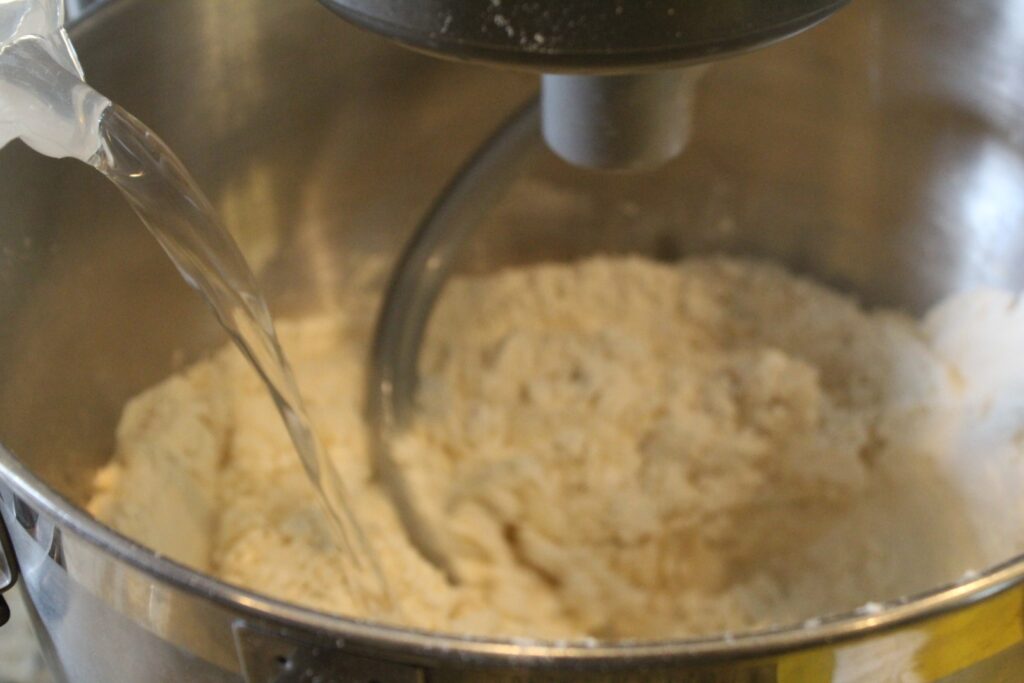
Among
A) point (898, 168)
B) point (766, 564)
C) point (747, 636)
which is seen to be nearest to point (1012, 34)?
point (898, 168)

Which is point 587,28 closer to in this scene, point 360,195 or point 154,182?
point 154,182

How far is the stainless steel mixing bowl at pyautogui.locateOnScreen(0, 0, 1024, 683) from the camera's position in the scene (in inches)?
21.2

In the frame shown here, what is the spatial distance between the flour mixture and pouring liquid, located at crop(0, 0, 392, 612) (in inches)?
2.9

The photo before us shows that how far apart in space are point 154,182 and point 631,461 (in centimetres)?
39

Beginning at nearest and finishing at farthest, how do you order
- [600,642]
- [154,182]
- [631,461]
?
[600,642]
[154,182]
[631,461]

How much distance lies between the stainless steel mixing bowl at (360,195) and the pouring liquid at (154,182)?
118 millimetres

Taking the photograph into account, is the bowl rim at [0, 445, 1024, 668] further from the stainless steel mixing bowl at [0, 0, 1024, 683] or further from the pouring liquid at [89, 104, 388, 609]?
the pouring liquid at [89, 104, 388, 609]

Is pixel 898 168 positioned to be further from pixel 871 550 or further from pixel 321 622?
pixel 321 622

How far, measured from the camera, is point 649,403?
2.65 ft

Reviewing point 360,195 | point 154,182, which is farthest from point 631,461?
point 154,182

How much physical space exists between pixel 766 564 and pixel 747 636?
43cm

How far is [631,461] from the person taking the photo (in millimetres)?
782

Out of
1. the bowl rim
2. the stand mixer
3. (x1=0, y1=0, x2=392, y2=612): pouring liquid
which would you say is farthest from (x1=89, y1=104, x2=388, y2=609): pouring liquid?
the bowl rim

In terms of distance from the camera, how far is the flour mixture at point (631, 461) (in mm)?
709
